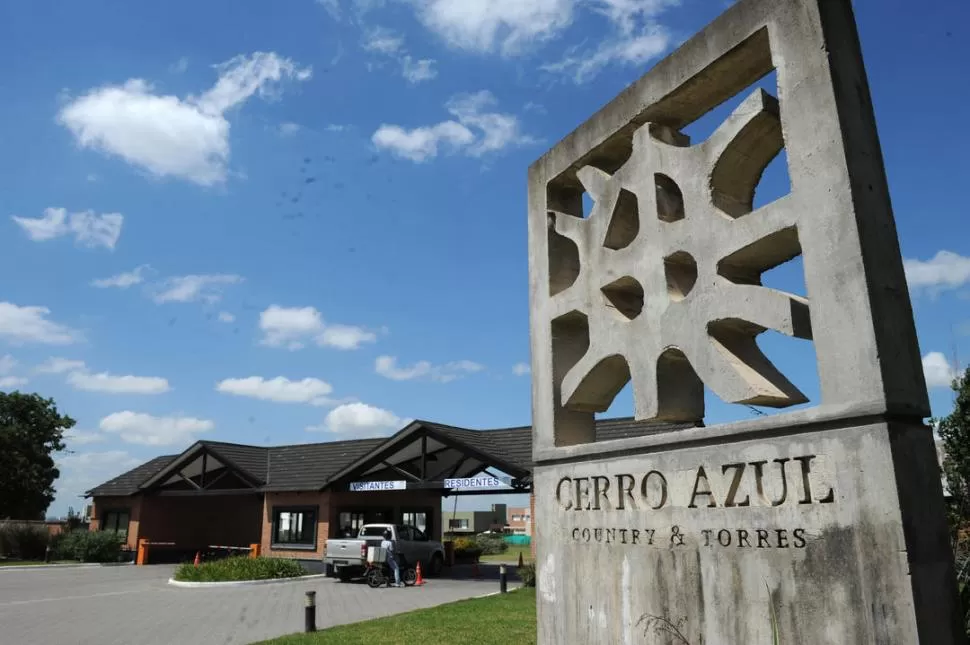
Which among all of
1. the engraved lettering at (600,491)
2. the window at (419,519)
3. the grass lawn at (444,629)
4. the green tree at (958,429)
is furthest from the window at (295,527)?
the engraved lettering at (600,491)

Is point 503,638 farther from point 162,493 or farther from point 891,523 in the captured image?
point 162,493

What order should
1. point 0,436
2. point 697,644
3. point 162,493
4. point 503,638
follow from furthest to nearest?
point 0,436
point 162,493
point 503,638
point 697,644

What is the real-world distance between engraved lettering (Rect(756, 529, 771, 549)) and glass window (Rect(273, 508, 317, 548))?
26074mm

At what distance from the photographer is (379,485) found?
82.0ft

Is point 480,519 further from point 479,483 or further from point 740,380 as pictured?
point 740,380

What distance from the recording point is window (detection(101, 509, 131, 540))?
113ft

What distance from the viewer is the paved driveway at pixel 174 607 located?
12.4m

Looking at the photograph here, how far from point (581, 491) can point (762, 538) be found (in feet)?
5.16

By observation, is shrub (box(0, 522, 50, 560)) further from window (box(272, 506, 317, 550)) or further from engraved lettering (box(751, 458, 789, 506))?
engraved lettering (box(751, 458, 789, 506))

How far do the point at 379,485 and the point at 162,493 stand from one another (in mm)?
13318

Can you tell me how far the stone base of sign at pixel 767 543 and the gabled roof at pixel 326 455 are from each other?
47.9 feet

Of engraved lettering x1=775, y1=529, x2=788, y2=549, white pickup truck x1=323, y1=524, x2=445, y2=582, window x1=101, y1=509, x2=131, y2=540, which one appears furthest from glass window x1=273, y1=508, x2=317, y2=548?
engraved lettering x1=775, y1=529, x2=788, y2=549

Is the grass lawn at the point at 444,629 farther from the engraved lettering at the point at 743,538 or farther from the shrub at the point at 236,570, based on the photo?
the shrub at the point at 236,570

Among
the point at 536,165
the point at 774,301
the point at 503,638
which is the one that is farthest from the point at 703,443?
the point at 503,638
